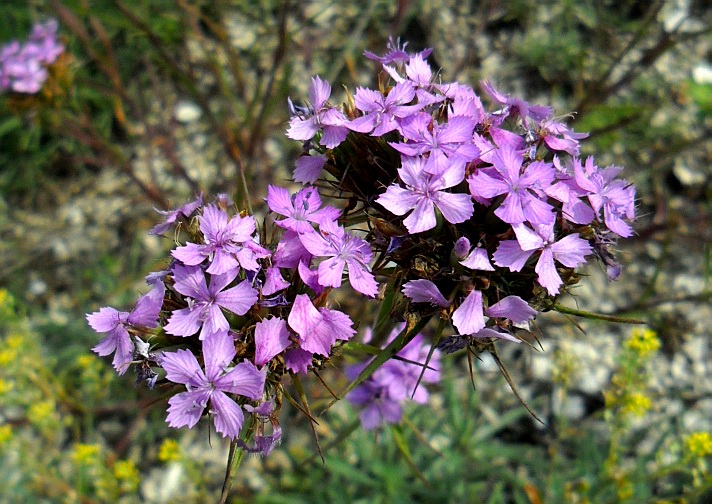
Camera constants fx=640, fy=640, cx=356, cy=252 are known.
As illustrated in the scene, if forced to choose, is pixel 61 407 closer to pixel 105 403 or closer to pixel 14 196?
pixel 105 403

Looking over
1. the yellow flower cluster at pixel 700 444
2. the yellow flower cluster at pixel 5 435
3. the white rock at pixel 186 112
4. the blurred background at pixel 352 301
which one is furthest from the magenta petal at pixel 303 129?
the white rock at pixel 186 112

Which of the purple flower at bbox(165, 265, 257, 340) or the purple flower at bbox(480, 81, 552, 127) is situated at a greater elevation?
the purple flower at bbox(480, 81, 552, 127)

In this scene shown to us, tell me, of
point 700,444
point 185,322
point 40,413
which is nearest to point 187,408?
point 185,322

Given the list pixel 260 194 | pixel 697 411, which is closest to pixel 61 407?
pixel 260 194

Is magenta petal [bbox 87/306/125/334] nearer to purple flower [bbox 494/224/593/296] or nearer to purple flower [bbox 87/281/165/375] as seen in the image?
purple flower [bbox 87/281/165/375]

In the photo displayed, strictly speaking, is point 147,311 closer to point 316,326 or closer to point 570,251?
point 316,326

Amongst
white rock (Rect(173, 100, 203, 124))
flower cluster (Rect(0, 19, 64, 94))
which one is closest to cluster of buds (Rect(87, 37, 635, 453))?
flower cluster (Rect(0, 19, 64, 94))
